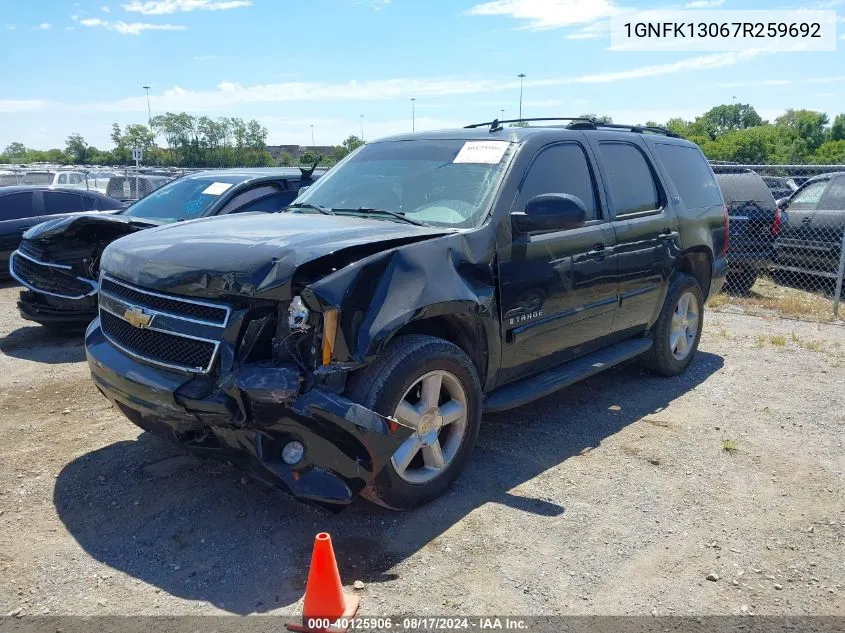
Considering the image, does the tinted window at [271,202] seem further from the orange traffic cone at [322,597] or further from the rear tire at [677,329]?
the orange traffic cone at [322,597]

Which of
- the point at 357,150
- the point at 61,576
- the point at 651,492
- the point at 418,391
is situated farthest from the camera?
the point at 357,150

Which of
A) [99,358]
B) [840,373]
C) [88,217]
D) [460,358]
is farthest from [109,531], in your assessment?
[840,373]

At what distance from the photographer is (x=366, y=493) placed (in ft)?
11.2

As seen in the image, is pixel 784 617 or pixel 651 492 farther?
pixel 651 492

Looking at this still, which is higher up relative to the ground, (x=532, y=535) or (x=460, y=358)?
(x=460, y=358)

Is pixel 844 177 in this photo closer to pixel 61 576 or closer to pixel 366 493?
pixel 366 493

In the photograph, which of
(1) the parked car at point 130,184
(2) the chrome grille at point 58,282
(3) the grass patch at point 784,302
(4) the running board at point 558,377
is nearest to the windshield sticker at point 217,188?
(2) the chrome grille at point 58,282

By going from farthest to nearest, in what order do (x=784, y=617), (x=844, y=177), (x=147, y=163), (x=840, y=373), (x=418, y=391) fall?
(x=147, y=163) < (x=844, y=177) < (x=840, y=373) < (x=418, y=391) < (x=784, y=617)

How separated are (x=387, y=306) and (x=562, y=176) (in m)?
1.97

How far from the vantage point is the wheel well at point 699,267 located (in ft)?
20.0

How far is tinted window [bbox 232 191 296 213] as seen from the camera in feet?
24.4

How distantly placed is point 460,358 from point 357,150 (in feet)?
7.41

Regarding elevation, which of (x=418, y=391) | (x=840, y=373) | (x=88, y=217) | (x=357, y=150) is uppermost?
(x=357, y=150)

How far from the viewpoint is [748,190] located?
10703 mm
